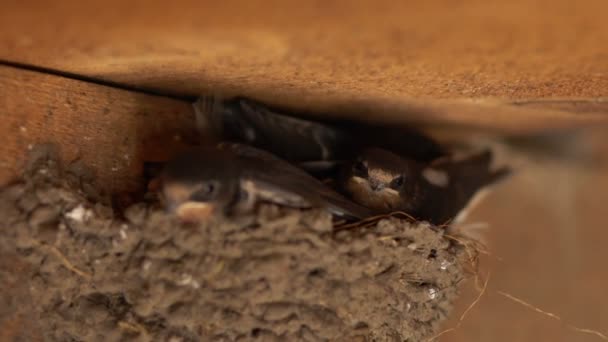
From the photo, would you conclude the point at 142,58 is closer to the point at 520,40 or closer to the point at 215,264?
the point at 215,264

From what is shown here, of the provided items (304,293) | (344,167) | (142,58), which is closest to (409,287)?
(304,293)

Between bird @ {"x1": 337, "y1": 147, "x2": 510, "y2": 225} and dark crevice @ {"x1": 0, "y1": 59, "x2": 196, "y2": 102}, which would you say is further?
bird @ {"x1": 337, "y1": 147, "x2": 510, "y2": 225}

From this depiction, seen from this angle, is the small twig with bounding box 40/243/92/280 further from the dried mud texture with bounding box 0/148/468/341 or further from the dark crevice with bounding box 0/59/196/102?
the dark crevice with bounding box 0/59/196/102

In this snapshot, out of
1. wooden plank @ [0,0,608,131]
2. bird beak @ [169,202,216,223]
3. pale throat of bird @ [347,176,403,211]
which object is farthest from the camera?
pale throat of bird @ [347,176,403,211]

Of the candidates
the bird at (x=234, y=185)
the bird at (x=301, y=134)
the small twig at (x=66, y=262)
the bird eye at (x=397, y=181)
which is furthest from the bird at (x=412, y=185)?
the small twig at (x=66, y=262)

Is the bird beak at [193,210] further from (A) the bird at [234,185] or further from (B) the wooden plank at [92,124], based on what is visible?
(B) the wooden plank at [92,124]

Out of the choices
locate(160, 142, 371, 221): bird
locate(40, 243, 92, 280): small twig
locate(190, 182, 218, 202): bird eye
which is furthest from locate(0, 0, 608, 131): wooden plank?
locate(40, 243, 92, 280): small twig

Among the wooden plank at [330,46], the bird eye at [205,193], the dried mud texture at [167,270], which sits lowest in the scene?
the dried mud texture at [167,270]
